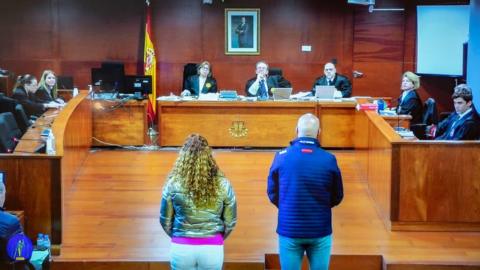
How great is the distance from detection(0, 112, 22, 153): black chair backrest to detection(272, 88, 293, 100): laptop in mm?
3289

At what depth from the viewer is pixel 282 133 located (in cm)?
980

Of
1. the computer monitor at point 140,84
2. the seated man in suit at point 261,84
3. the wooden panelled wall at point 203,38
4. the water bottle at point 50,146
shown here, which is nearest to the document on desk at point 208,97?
the seated man in suit at point 261,84

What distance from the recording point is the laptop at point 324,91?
386 inches

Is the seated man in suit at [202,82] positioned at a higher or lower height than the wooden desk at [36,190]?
higher

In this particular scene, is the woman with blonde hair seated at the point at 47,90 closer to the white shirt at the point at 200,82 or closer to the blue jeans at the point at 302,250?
the white shirt at the point at 200,82

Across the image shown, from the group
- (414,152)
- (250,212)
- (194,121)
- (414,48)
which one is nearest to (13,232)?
(250,212)

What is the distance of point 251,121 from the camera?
9797 millimetres

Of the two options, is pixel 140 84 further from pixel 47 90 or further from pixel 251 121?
pixel 251 121

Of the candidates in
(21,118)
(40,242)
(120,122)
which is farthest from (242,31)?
(40,242)

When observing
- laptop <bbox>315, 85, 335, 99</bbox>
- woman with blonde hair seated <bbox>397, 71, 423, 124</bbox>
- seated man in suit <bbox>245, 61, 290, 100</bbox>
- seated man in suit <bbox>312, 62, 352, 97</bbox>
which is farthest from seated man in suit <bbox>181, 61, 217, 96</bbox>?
woman with blonde hair seated <bbox>397, 71, 423, 124</bbox>

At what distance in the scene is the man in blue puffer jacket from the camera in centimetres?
458

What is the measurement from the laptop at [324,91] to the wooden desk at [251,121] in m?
0.16

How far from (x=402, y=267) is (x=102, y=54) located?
8.29 metres

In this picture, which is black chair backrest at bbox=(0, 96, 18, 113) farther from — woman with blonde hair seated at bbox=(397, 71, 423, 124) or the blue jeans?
the blue jeans
